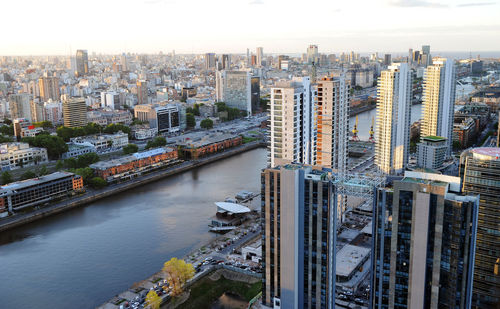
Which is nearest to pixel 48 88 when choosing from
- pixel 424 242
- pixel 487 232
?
pixel 487 232

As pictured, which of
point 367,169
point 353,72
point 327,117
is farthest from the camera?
point 353,72

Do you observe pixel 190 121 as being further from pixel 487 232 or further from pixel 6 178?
pixel 487 232

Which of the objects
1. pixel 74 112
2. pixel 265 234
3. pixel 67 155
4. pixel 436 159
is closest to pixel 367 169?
pixel 436 159

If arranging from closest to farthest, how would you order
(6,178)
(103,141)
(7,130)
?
1. (6,178)
2. (103,141)
3. (7,130)

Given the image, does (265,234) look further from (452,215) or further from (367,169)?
(367,169)

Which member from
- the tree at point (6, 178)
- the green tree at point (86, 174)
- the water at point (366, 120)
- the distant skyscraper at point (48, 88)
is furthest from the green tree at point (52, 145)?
the distant skyscraper at point (48, 88)

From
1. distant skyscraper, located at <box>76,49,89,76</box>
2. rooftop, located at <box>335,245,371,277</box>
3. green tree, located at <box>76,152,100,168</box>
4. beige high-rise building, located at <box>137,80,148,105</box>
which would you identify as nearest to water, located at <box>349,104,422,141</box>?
green tree, located at <box>76,152,100,168</box>
